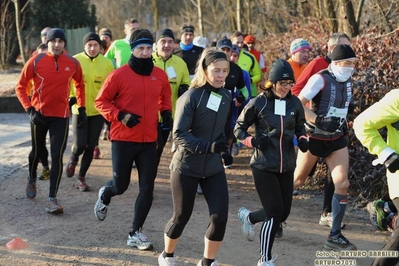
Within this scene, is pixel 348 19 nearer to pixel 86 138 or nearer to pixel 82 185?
pixel 86 138

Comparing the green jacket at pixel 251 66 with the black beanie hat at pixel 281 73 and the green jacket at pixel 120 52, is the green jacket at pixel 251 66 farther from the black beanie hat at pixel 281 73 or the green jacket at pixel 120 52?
the black beanie hat at pixel 281 73

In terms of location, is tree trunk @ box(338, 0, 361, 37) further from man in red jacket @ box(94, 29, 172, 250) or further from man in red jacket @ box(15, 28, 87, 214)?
man in red jacket @ box(94, 29, 172, 250)

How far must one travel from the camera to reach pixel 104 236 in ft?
22.4

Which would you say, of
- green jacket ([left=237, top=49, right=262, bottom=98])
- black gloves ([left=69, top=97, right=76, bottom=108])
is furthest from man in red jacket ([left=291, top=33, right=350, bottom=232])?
Answer: green jacket ([left=237, top=49, right=262, bottom=98])

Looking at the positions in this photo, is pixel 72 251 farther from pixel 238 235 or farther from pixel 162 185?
pixel 162 185

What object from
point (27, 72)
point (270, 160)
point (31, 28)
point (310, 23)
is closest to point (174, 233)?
point (270, 160)

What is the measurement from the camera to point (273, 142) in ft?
19.1

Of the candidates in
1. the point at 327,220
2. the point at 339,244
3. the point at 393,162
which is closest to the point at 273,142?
the point at 393,162

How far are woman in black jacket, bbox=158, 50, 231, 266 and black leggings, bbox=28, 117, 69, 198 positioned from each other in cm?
245

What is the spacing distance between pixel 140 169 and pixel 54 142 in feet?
5.36

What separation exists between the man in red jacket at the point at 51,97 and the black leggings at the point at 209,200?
242 cm

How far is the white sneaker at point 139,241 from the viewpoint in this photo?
251 inches

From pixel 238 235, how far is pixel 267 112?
1.80 metres

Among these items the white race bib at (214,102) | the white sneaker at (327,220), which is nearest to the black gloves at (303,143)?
the white race bib at (214,102)
